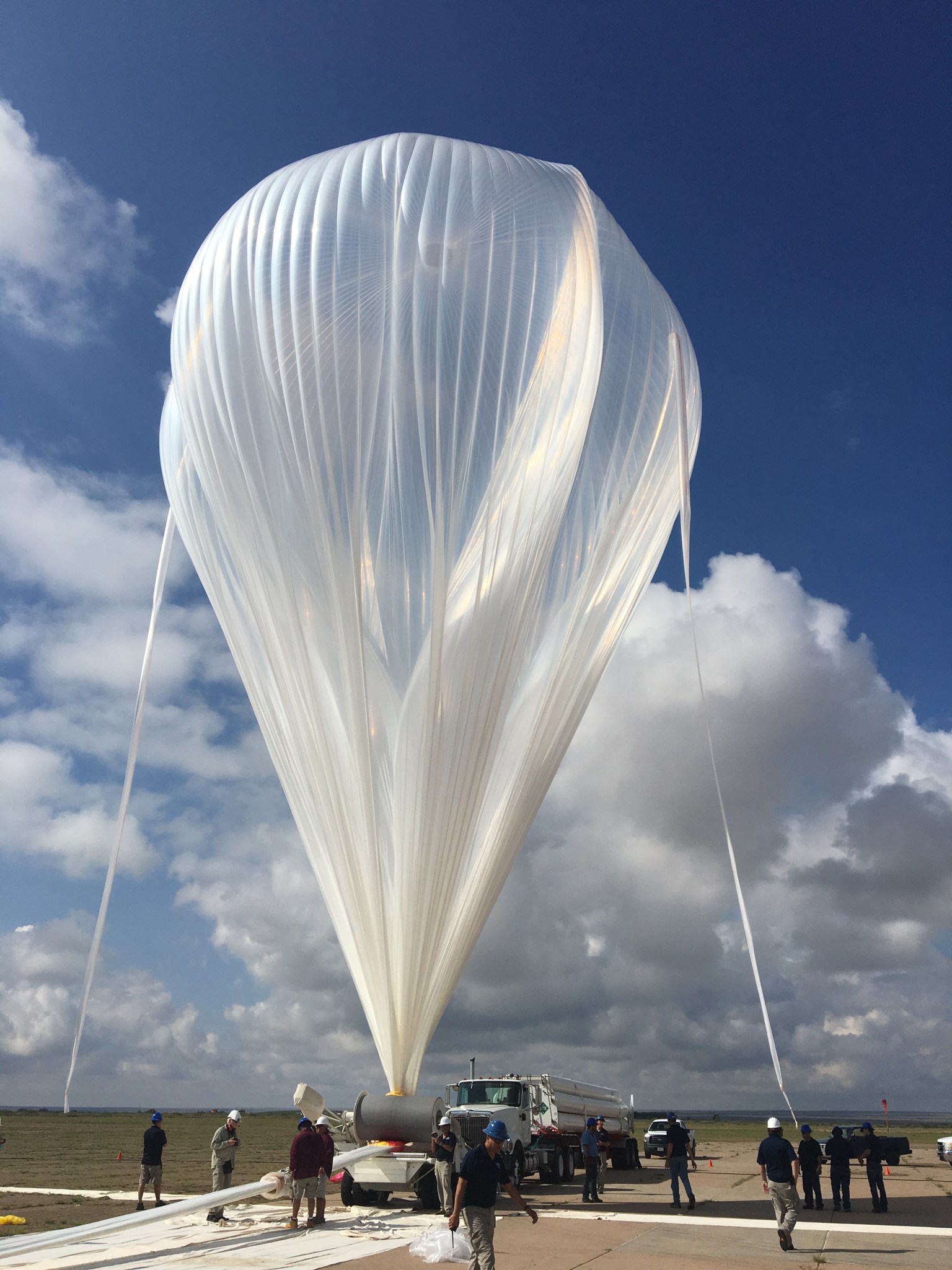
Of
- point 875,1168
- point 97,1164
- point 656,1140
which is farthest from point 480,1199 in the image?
point 656,1140

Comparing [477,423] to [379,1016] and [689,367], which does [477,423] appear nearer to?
[689,367]

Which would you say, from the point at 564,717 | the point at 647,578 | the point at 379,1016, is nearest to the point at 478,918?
the point at 379,1016

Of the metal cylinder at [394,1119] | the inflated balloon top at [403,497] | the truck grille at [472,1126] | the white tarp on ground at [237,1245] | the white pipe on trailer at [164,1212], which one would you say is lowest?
the white tarp on ground at [237,1245]

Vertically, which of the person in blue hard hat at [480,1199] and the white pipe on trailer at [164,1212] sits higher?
the person in blue hard hat at [480,1199]

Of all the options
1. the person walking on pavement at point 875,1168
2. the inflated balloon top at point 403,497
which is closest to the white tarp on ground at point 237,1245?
the inflated balloon top at point 403,497

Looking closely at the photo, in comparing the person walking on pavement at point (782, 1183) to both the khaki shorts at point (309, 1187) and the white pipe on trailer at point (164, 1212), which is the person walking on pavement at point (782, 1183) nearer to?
the white pipe on trailer at point (164, 1212)

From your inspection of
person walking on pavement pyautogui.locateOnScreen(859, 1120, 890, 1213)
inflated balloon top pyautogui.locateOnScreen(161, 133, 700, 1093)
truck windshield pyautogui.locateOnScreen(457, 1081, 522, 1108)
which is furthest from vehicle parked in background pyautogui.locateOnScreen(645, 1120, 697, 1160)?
inflated balloon top pyautogui.locateOnScreen(161, 133, 700, 1093)

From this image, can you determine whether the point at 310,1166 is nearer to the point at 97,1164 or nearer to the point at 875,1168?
the point at 875,1168
